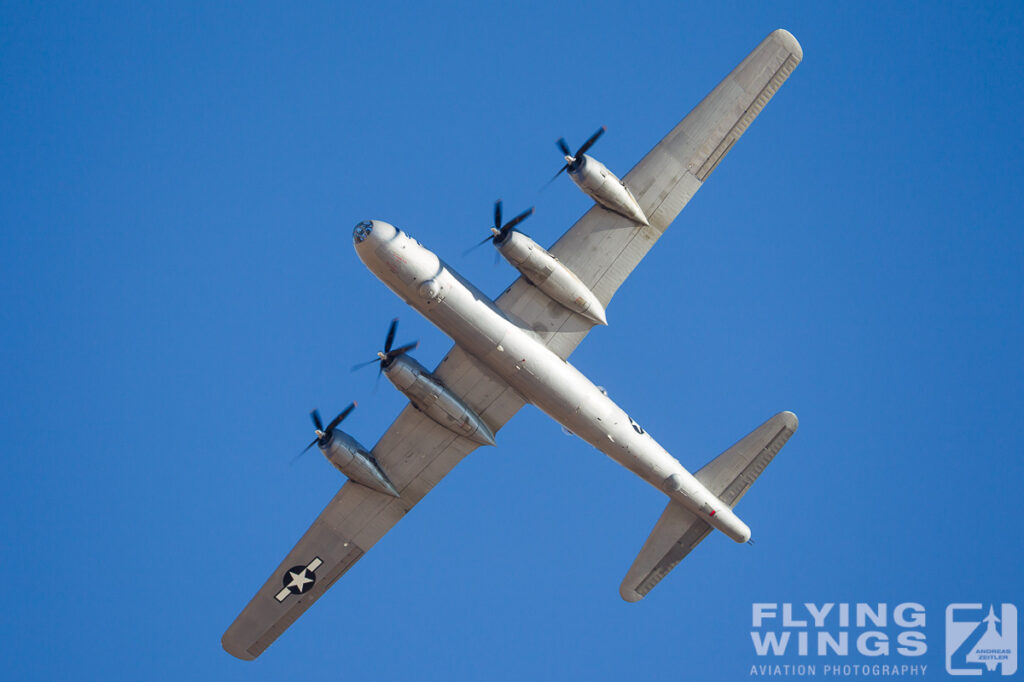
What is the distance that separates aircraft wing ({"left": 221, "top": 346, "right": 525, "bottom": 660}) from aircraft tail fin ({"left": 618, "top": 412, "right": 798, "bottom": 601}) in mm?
6191

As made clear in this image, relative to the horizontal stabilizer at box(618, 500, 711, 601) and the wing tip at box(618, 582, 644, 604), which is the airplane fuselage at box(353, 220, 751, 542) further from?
the wing tip at box(618, 582, 644, 604)

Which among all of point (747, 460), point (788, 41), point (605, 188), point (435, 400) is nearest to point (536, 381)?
point (435, 400)

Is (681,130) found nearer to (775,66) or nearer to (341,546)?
(775,66)

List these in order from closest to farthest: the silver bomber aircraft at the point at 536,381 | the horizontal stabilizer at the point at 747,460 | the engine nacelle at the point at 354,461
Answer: the silver bomber aircraft at the point at 536,381 → the engine nacelle at the point at 354,461 → the horizontal stabilizer at the point at 747,460

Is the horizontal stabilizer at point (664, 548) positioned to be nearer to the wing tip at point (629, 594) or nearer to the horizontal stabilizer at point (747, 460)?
the wing tip at point (629, 594)

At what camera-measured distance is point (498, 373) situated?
90.3 feet

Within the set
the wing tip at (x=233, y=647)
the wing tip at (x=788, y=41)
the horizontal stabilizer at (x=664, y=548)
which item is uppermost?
the wing tip at (x=788, y=41)

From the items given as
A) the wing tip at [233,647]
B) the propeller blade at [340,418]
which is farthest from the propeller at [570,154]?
the wing tip at [233,647]

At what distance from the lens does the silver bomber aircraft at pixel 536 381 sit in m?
26.5

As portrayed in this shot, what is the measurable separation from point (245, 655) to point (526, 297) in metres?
15.0

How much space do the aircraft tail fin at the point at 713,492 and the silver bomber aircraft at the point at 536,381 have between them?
4 centimetres

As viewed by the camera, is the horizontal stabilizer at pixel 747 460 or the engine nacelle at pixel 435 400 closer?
the engine nacelle at pixel 435 400

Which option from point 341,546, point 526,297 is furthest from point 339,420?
point 526,297

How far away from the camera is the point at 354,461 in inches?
1117
